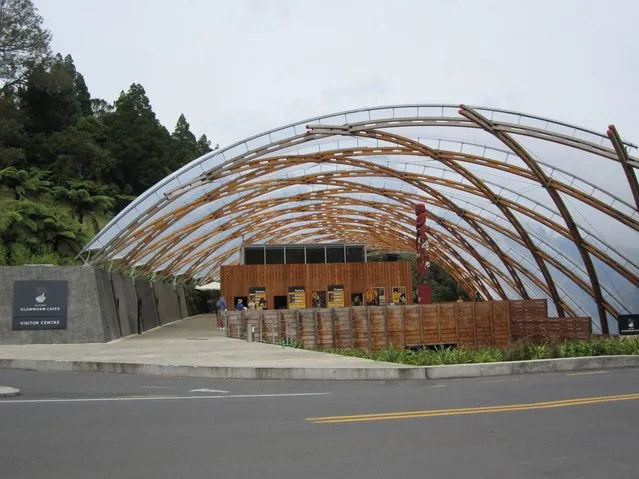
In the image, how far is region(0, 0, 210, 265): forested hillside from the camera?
135ft

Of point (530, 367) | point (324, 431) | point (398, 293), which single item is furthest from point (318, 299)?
point (324, 431)

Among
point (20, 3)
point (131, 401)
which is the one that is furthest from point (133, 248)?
point (20, 3)

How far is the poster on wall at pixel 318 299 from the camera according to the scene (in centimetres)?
4131

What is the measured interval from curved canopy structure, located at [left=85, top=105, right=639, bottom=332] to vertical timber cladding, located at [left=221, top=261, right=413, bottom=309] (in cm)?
445

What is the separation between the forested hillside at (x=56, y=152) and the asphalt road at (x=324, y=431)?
2730 centimetres

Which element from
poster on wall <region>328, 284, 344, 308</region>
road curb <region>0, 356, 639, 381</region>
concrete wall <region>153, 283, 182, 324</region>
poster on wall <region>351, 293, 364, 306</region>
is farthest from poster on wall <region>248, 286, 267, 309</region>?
road curb <region>0, 356, 639, 381</region>

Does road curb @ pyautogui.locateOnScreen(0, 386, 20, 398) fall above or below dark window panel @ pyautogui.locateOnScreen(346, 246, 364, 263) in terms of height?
below

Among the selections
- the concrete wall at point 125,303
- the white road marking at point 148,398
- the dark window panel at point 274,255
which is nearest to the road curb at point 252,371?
the white road marking at point 148,398

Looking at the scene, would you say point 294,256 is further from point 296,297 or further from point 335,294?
point 335,294

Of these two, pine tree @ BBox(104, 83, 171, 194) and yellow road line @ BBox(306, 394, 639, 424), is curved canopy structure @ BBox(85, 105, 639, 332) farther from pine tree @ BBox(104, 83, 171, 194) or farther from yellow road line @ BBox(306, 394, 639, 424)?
pine tree @ BBox(104, 83, 171, 194)

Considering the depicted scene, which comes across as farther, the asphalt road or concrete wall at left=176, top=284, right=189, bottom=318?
concrete wall at left=176, top=284, right=189, bottom=318

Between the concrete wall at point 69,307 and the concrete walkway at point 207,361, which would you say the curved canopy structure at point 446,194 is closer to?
the concrete wall at point 69,307

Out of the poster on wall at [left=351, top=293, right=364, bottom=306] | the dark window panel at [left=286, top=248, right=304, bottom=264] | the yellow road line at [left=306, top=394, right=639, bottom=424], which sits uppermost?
the dark window panel at [left=286, top=248, right=304, bottom=264]

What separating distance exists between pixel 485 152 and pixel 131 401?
74.2ft
